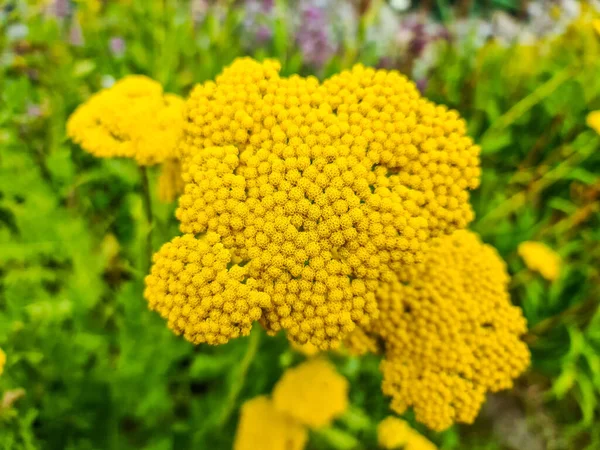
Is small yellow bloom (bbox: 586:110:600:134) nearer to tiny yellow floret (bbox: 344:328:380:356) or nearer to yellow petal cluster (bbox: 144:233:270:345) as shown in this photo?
tiny yellow floret (bbox: 344:328:380:356)

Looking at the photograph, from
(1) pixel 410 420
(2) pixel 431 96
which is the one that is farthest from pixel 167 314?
(2) pixel 431 96

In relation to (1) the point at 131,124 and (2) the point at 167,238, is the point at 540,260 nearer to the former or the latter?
(2) the point at 167,238

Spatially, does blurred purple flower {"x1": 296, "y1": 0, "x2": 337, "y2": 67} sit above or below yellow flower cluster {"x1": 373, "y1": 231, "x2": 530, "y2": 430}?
above

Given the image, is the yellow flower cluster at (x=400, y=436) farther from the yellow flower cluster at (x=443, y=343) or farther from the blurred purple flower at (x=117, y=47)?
the blurred purple flower at (x=117, y=47)

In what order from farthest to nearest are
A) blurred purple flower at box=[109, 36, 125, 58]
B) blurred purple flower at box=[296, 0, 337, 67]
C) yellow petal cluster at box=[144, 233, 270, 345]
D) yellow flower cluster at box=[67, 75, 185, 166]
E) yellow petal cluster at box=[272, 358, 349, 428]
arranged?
blurred purple flower at box=[296, 0, 337, 67]
blurred purple flower at box=[109, 36, 125, 58]
yellow petal cluster at box=[272, 358, 349, 428]
yellow flower cluster at box=[67, 75, 185, 166]
yellow petal cluster at box=[144, 233, 270, 345]

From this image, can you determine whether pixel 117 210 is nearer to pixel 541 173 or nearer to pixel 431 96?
pixel 431 96

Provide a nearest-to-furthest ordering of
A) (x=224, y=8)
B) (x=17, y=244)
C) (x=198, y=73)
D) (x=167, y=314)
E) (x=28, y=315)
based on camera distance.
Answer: (x=167, y=314) < (x=28, y=315) < (x=17, y=244) < (x=198, y=73) < (x=224, y=8)

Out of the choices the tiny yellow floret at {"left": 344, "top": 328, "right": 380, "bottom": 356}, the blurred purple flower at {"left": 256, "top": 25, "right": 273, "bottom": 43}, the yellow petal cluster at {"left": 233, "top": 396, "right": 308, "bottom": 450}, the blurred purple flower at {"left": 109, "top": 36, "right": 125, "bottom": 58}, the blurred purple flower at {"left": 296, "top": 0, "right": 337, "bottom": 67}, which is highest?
the blurred purple flower at {"left": 296, "top": 0, "right": 337, "bottom": 67}

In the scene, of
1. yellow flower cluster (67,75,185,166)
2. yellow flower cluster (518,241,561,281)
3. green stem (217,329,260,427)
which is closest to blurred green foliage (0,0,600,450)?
green stem (217,329,260,427)
